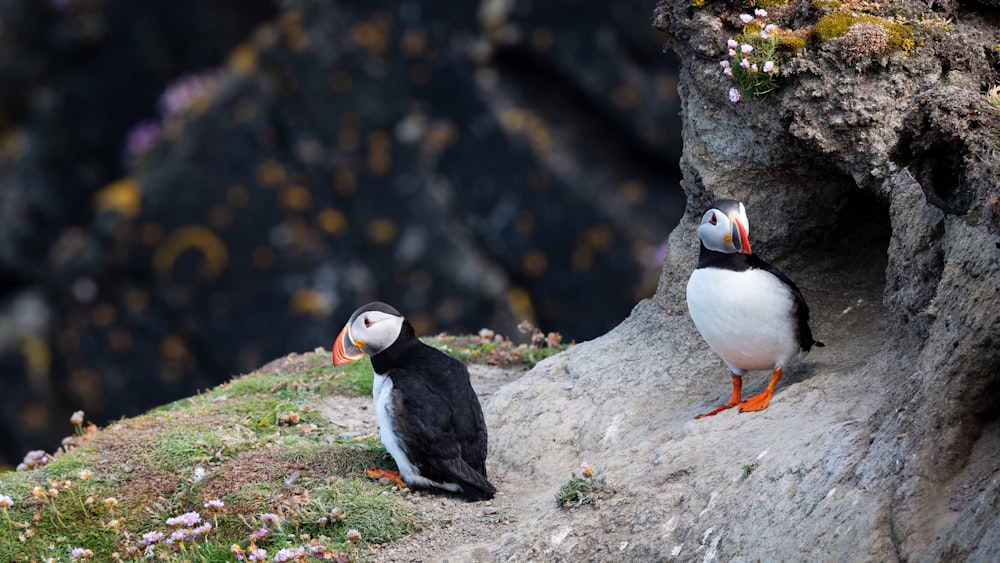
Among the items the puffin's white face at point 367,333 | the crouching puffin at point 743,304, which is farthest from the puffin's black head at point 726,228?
the puffin's white face at point 367,333

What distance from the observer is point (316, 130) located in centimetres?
1479

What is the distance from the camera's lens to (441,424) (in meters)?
6.99

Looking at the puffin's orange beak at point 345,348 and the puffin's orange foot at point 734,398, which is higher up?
the puffin's orange beak at point 345,348

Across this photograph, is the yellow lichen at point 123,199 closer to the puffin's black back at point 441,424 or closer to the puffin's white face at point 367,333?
the puffin's white face at point 367,333

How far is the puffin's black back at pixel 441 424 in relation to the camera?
6.92 m

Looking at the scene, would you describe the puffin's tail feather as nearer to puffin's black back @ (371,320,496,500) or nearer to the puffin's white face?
puffin's black back @ (371,320,496,500)

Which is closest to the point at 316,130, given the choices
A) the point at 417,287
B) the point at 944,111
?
the point at 417,287

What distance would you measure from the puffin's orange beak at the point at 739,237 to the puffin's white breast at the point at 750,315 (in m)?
0.16

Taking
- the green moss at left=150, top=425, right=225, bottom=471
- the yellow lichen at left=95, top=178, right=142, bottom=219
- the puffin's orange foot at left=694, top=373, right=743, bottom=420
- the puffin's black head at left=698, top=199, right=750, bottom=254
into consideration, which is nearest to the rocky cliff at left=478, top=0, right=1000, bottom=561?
the puffin's orange foot at left=694, top=373, right=743, bottom=420

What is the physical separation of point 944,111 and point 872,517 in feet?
6.13

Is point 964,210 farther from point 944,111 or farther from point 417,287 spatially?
point 417,287

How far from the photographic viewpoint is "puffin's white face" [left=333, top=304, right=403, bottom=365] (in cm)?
738

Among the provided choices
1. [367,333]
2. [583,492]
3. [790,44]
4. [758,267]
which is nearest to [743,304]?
[758,267]

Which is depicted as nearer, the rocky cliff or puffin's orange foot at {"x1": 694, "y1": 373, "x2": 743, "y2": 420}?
the rocky cliff
